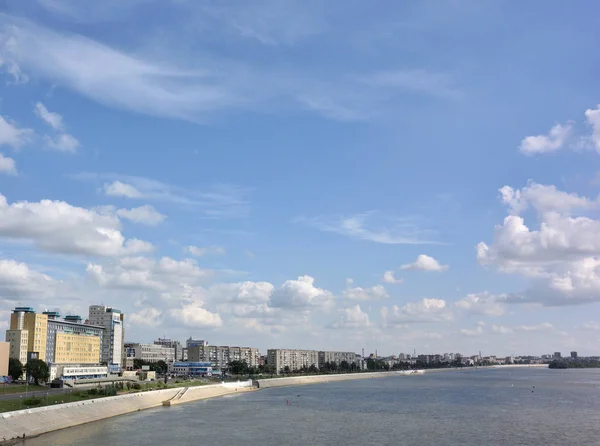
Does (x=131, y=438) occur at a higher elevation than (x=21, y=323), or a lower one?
lower

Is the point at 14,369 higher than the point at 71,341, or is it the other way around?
the point at 71,341

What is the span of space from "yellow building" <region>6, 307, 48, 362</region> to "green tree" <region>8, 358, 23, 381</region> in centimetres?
1319

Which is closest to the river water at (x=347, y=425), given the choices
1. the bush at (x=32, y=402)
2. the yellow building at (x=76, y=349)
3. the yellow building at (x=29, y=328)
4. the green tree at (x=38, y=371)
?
the bush at (x=32, y=402)

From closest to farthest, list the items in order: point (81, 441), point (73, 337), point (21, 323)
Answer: point (81, 441), point (21, 323), point (73, 337)

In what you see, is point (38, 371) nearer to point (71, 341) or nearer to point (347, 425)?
Answer: point (71, 341)

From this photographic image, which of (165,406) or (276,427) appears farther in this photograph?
(165,406)

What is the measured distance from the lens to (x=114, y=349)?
177m

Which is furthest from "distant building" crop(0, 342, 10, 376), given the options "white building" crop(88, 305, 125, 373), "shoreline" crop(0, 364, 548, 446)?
"white building" crop(88, 305, 125, 373)

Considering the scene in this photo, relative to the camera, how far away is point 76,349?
15162 centimetres

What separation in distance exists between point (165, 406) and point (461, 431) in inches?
1940

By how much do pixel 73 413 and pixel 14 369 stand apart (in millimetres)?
57127

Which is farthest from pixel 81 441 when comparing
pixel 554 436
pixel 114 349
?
pixel 114 349

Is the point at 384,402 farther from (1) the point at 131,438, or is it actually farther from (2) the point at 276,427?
(1) the point at 131,438

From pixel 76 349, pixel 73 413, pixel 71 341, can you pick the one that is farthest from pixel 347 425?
pixel 76 349
